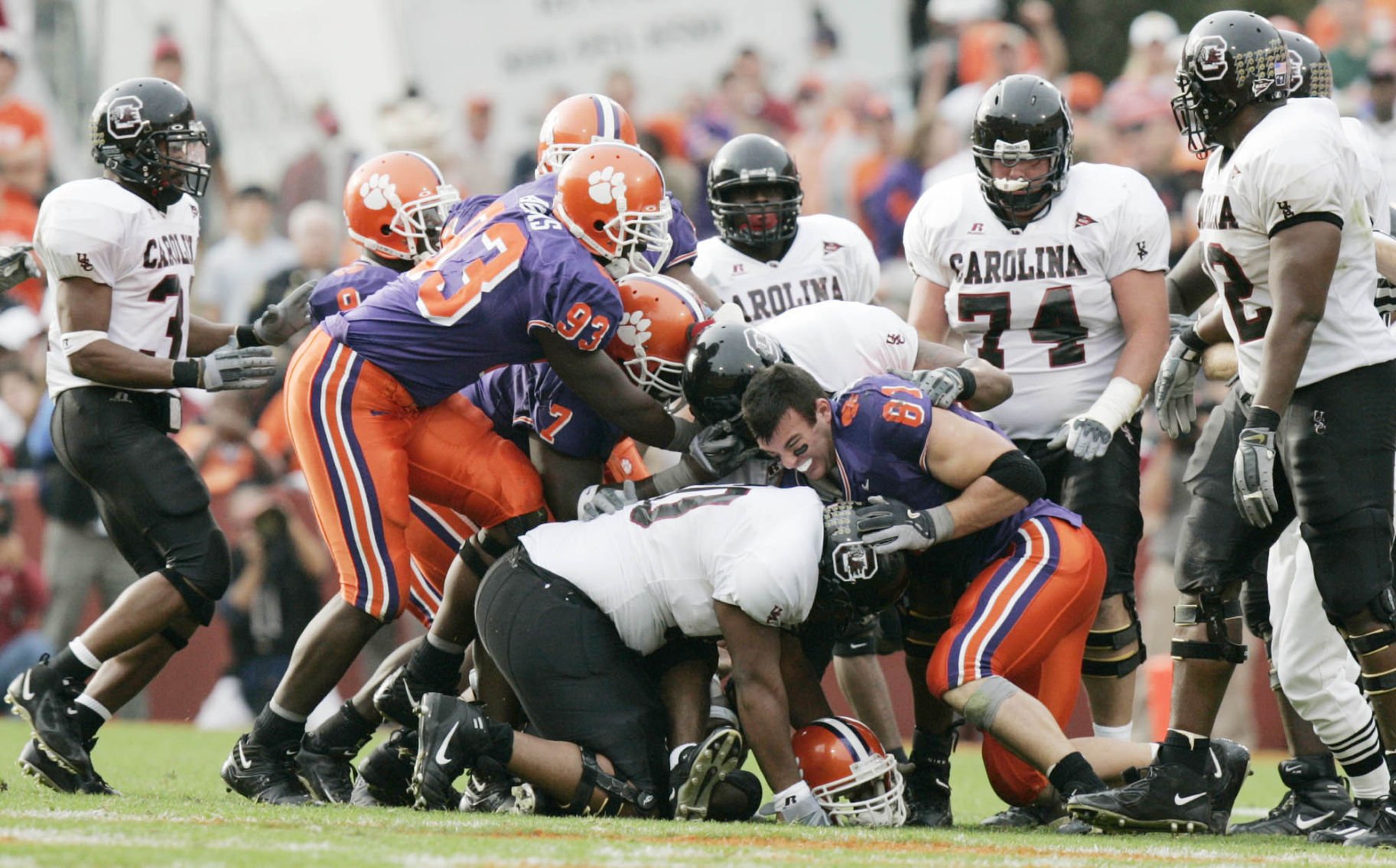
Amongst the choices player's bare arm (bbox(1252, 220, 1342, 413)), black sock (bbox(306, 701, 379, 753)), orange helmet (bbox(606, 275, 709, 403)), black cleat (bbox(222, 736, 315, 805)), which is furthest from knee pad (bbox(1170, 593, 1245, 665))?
black cleat (bbox(222, 736, 315, 805))

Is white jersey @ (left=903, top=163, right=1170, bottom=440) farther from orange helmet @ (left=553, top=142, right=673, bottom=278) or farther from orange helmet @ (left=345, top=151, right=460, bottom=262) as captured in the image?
orange helmet @ (left=345, top=151, right=460, bottom=262)

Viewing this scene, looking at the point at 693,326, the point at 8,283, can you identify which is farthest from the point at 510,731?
A: the point at 8,283

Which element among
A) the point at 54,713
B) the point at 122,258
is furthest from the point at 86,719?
the point at 122,258

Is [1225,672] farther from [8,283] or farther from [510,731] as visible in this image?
[8,283]

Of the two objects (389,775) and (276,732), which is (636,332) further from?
(276,732)

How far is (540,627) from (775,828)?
88 centimetres

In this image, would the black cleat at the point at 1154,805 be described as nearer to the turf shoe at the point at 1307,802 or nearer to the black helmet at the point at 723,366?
the turf shoe at the point at 1307,802

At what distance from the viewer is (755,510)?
201 inches

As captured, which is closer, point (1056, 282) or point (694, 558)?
point (694, 558)

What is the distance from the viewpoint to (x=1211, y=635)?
5.39 meters

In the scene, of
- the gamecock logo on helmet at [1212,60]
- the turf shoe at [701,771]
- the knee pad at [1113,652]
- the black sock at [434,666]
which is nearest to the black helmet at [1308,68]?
the gamecock logo on helmet at [1212,60]

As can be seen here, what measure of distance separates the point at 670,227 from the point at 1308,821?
109 inches

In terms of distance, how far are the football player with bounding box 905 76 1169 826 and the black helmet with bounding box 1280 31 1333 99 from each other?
593 mm

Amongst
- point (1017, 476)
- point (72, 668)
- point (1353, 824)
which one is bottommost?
point (1353, 824)
